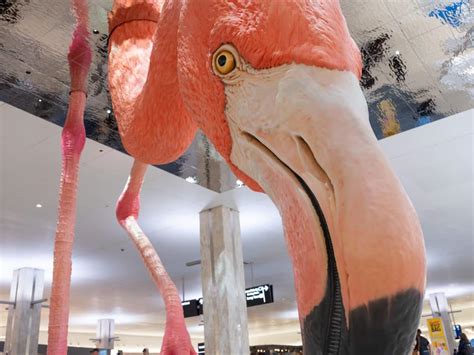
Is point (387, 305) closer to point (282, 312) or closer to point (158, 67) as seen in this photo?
point (158, 67)

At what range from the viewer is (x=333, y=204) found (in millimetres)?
478

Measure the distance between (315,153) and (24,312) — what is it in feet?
32.4

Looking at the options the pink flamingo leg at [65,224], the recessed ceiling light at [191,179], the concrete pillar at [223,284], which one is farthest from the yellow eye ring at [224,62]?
the concrete pillar at [223,284]

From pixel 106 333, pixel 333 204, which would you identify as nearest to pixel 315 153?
Answer: pixel 333 204

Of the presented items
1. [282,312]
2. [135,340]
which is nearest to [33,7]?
[282,312]

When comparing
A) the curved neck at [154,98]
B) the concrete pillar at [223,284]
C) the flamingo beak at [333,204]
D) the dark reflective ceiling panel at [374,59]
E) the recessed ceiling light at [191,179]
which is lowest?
the flamingo beak at [333,204]

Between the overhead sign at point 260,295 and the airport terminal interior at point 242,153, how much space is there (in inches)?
1.5

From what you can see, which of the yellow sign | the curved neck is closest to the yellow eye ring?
the curved neck

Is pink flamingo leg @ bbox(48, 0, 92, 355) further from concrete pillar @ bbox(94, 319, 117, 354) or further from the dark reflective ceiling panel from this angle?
concrete pillar @ bbox(94, 319, 117, 354)

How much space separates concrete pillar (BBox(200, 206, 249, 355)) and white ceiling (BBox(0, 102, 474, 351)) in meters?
0.28

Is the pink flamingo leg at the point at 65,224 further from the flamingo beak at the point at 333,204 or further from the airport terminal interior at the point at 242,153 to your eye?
the flamingo beak at the point at 333,204

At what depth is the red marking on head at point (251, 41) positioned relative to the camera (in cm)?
58

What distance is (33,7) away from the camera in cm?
232

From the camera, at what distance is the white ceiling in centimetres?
485
